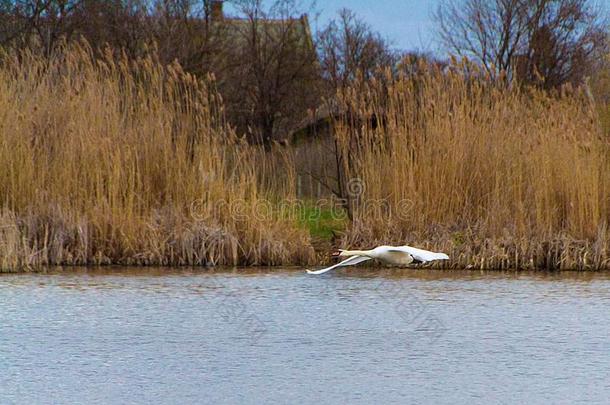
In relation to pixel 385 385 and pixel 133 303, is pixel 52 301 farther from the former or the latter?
pixel 385 385

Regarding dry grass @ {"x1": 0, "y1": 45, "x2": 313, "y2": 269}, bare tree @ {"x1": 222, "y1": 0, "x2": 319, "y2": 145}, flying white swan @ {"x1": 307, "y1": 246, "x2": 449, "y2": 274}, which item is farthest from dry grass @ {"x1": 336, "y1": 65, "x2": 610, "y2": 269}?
bare tree @ {"x1": 222, "y1": 0, "x2": 319, "y2": 145}

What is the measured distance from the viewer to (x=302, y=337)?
714cm

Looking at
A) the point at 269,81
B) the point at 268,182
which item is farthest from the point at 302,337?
the point at 269,81

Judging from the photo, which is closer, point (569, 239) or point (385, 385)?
point (385, 385)

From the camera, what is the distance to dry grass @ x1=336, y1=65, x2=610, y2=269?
34.2 ft

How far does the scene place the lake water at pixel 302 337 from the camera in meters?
5.80

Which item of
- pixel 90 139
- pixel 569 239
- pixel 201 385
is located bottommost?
pixel 201 385

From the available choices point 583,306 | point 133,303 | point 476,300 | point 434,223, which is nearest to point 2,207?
point 133,303

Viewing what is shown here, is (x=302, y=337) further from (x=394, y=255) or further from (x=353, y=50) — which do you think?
(x=353, y=50)

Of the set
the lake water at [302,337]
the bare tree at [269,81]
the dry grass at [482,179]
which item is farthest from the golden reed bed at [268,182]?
the bare tree at [269,81]

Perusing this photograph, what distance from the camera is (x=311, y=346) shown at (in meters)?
6.87

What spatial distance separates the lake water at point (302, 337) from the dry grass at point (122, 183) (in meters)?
0.45

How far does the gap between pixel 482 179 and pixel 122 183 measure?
3.31 m

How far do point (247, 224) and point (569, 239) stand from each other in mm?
2834
